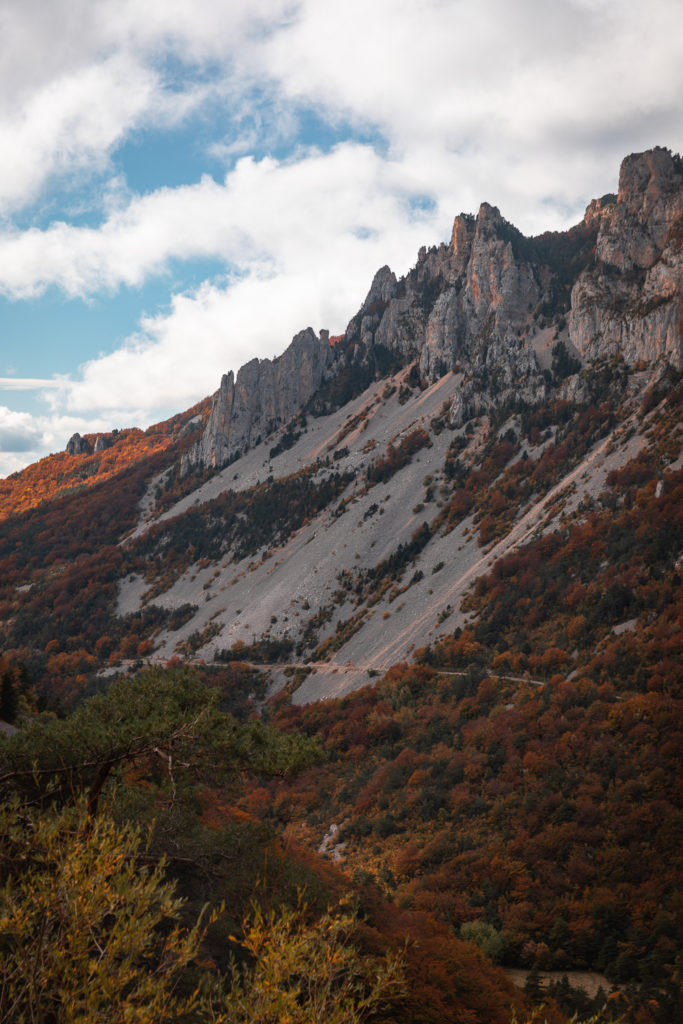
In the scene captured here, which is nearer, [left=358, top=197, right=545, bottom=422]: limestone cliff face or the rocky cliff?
the rocky cliff

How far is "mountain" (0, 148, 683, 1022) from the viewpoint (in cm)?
3072

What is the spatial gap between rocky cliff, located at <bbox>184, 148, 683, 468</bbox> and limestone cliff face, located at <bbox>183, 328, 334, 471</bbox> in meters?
0.29

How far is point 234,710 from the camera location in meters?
65.7

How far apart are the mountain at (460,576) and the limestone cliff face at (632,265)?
0.46 metres

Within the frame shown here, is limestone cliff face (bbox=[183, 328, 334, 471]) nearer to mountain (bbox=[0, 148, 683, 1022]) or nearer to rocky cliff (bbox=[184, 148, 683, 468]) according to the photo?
rocky cliff (bbox=[184, 148, 683, 468])

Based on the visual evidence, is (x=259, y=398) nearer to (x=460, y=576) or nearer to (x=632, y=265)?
(x=632, y=265)

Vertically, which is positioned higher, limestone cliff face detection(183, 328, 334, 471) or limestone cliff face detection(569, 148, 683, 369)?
limestone cliff face detection(183, 328, 334, 471)

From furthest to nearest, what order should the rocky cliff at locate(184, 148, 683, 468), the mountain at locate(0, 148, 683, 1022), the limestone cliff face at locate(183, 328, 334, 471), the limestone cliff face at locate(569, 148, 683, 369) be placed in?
1. the limestone cliff face at locate(183, 328, 334, 471)
2. the rocky cliff at locate(184, 148, 683, 468)
3. the limestone cliff face at locate(569, 148, 683, 369)
4. the mountain at locate(0, 148, 683, 1022)

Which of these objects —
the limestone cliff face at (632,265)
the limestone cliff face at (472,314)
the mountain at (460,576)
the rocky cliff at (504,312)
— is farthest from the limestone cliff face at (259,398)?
the limestone cliff face at (632,265)

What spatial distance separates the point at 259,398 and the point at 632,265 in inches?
3333

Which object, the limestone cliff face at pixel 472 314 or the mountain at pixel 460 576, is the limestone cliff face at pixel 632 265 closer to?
the mountain at pixel 460 576

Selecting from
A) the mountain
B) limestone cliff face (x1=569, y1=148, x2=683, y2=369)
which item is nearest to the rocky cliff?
limestone cliff face (x1=569, y1=148, x2=683, y2=369)

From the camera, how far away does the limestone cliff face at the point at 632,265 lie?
279 feet

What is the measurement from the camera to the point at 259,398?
481 feet
